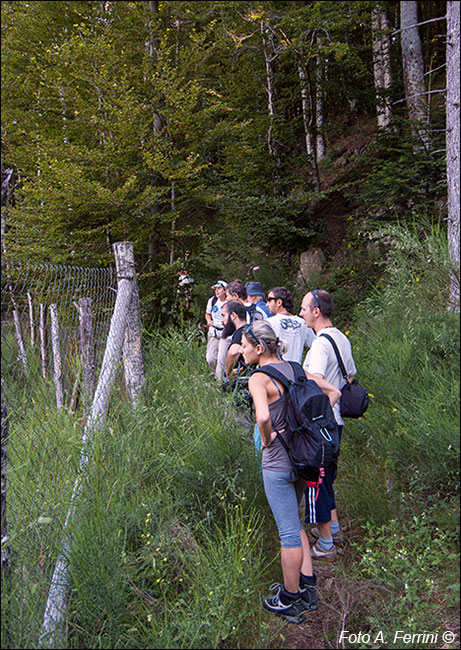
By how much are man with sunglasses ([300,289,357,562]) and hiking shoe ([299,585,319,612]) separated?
561mm

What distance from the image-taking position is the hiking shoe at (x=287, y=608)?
2904 mm

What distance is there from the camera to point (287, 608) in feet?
9.58

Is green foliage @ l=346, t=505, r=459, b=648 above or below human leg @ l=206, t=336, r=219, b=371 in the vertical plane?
below

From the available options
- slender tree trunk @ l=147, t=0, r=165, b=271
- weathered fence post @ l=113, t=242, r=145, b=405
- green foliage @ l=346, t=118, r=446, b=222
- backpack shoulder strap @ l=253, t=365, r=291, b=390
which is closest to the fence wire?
weathered fence post @ l=113, t=242, r=145, b=405

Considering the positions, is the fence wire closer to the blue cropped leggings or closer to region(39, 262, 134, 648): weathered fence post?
region(39, 262, 134, 648): weathered fence post

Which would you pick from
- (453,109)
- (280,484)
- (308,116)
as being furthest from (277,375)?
(308,116)

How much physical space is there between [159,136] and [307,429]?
7028 mm

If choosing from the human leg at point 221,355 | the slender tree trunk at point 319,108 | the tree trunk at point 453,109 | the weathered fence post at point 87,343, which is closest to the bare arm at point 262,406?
the weathered fence post at point 87,343

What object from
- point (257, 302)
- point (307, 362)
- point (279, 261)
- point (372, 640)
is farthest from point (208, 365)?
point (279, 261)

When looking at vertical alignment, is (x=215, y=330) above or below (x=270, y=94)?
below

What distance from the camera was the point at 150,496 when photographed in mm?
3328

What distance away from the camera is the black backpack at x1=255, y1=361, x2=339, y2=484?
9.63 ft

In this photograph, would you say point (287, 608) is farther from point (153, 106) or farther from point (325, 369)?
point (153, 106)

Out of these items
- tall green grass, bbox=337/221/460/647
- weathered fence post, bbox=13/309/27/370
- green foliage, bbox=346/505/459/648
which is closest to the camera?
green foliage, bbox=346/505/459/648
